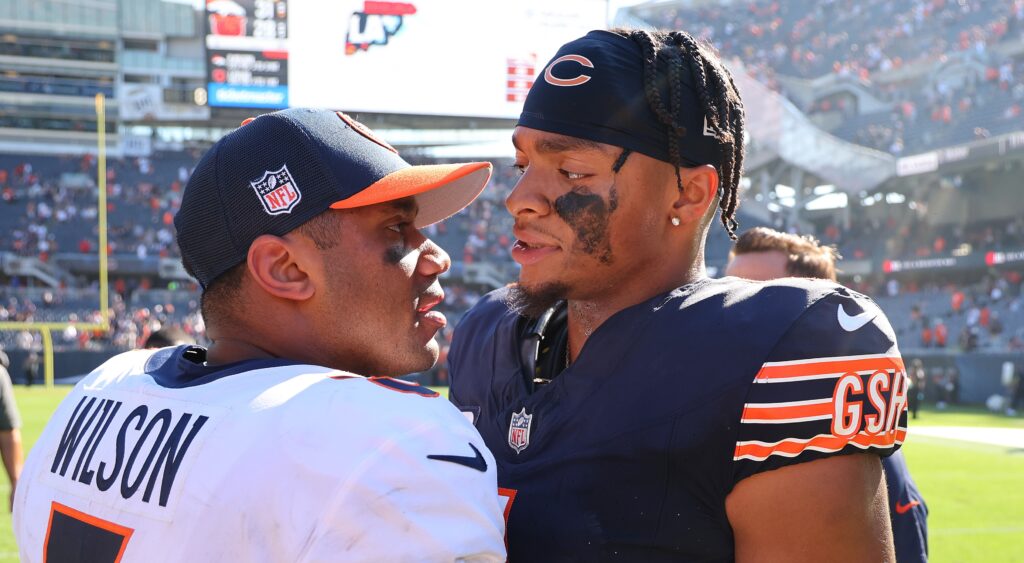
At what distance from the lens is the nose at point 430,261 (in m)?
1.71

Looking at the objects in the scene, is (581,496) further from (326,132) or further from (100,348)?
(100,348)

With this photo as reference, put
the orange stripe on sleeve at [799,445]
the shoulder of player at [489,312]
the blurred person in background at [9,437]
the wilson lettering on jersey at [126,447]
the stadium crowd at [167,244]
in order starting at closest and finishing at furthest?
1. the wilson lettering on jersey at [126,447]
2. the orange stripe on sleeve at [799,445]
3. the shoulder of player at [489,312]
4. the blurred person in background at [9,437]
5. the stadium crowd at [167,244]

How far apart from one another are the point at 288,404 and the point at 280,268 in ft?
1.17

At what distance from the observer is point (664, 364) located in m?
1.63

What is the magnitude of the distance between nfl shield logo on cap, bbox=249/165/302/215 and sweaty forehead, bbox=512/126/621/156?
0.48 m

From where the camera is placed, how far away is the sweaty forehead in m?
1.78

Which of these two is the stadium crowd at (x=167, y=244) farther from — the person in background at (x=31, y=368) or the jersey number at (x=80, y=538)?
the jersey number at (x=80, y=538)

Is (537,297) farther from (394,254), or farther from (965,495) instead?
(965,495)

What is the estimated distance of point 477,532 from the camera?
125 centimetres

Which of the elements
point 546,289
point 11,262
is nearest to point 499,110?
point 546,289

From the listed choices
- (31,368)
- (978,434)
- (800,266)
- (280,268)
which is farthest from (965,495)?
(31,368)

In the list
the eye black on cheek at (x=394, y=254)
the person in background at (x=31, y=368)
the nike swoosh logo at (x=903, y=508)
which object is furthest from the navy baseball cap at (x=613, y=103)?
the person in background at (x=31, y=368)

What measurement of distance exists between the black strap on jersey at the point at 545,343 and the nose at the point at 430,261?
33 centimetres

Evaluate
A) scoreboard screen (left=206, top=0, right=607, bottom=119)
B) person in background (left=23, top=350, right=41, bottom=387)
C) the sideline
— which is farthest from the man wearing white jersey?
person in background (left=23, top=350, right=41, bottom=387)
